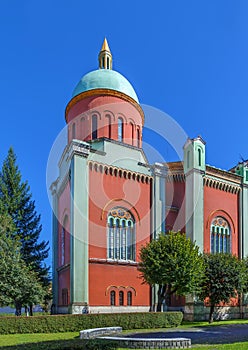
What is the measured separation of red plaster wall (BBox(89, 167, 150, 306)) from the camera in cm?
3194

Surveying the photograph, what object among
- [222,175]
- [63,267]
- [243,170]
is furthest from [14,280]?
[243,170]

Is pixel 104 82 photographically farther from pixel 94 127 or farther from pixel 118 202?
pixel 118 202

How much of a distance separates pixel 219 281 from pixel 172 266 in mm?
5601

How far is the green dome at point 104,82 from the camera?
4075 cm

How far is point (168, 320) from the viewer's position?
2770 centimetres

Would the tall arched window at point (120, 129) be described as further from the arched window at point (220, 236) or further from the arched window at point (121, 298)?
the arched window at point (121, 298)

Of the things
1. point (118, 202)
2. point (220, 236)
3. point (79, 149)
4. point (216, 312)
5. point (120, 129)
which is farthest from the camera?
point (120, 129)

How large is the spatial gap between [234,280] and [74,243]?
13485 mm

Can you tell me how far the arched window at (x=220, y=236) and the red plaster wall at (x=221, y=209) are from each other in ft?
1.50

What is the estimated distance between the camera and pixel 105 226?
3350 cm

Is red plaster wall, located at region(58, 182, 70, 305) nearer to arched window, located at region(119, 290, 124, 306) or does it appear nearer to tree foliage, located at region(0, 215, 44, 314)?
tree foliage, located at region(0, 215, 44, 314)

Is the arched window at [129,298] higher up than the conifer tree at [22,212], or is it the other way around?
the conifer tree at [22,212]

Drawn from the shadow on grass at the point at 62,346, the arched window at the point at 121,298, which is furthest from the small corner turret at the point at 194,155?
the shadow on grass at the point at 62,346

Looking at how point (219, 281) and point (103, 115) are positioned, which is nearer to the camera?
point (219, 281)
